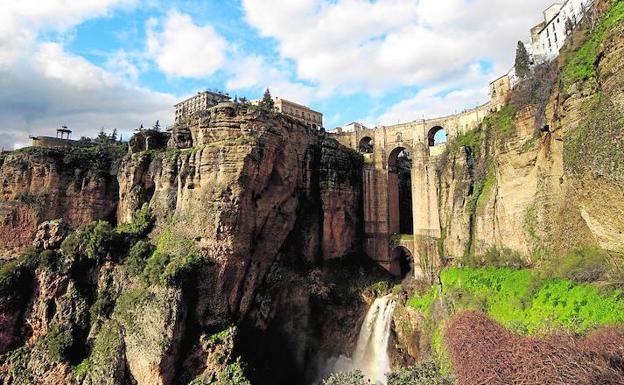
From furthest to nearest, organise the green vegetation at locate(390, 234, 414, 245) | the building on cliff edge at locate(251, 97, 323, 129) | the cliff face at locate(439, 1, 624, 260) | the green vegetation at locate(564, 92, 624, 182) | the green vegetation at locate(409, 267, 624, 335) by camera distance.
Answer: the building on cliff edge at locate(251, 97, 323, 129) < the green vegetation at locate(390, 234, 414, 245) < the green vegetation at locate(409, 267, 624, 335) < the cliff face at locate(439, 1, 624, 260) < the green vegetation at locate(564, 92, 624, 182)

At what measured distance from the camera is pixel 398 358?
27234 millimetres

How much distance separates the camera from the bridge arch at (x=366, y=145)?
134 ft

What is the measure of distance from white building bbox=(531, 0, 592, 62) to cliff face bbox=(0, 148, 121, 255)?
120 feet

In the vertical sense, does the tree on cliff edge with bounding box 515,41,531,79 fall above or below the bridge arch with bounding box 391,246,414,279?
above

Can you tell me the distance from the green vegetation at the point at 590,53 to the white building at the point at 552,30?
13.0 metres

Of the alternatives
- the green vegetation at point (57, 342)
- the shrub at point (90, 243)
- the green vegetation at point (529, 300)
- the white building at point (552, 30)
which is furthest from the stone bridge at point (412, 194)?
the green vegetation at point (57, 342)

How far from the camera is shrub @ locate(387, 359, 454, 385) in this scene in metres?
17.2

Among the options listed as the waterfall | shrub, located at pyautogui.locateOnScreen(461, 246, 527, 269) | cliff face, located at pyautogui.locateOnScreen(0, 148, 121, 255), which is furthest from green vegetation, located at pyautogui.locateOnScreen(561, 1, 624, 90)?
cliff face, located at pyautogui.locateOnScreen(0, 148, 121, 255)

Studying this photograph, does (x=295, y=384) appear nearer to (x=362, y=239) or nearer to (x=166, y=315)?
(x=166, y=315)

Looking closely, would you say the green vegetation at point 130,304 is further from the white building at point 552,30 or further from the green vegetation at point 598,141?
the white building at point 552,30

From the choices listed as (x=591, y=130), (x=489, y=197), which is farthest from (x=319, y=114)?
(x=591, y=130)

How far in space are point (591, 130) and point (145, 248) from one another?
25100mm

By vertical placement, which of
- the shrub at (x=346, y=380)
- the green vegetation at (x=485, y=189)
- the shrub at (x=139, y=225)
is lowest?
the shrub at (x=346, y=380)

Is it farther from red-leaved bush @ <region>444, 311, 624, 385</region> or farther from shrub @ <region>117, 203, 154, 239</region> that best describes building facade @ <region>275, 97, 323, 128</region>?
red-leaved bush @ <region>444, 311, 624, 385</region>
